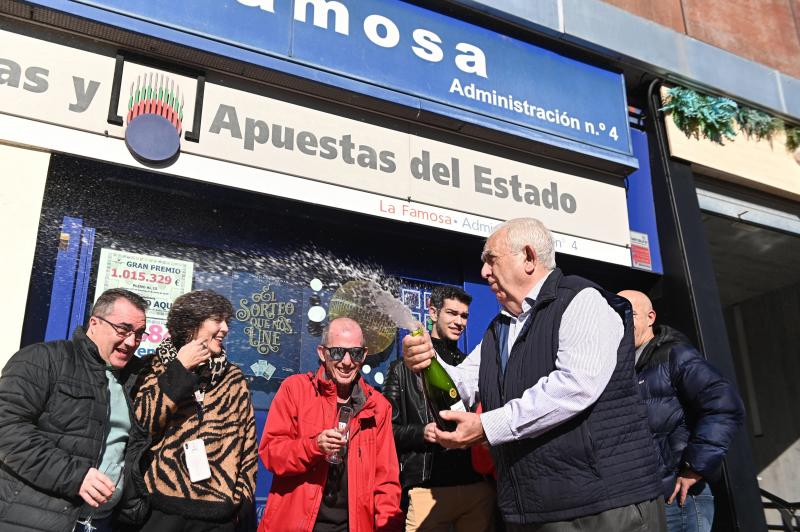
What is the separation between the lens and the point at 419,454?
15.2ft

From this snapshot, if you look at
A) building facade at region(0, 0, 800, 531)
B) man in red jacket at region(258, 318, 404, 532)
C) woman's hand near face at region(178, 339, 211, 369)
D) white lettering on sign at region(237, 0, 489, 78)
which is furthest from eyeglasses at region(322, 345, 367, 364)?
white lettering on sign at region(237, 0, 489, 78)

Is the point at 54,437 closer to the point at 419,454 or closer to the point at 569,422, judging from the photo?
the point at 419,454

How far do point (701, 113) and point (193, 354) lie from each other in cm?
668

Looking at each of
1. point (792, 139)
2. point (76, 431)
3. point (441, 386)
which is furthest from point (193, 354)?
point (792, 139)

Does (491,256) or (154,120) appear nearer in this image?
(491,256)

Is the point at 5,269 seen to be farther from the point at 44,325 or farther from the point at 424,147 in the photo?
the point at 424,147

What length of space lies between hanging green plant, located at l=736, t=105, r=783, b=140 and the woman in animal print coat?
700cm

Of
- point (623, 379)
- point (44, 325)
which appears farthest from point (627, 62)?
point (44, 325)

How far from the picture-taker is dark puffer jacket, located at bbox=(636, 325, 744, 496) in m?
4.63

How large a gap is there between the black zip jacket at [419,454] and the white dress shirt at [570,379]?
5.61 ft

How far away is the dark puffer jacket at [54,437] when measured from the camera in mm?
3437

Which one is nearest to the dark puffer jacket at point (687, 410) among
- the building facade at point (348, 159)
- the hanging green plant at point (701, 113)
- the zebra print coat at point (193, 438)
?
the building facade at point (348, 159)

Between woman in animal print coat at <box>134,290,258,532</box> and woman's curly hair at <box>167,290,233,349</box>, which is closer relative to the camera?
woman in animal print coat at <box>134,290,258,532</box>

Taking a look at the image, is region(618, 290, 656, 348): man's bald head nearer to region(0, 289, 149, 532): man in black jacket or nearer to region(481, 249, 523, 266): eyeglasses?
region(481, 249, 523, 266): eyeglasses
